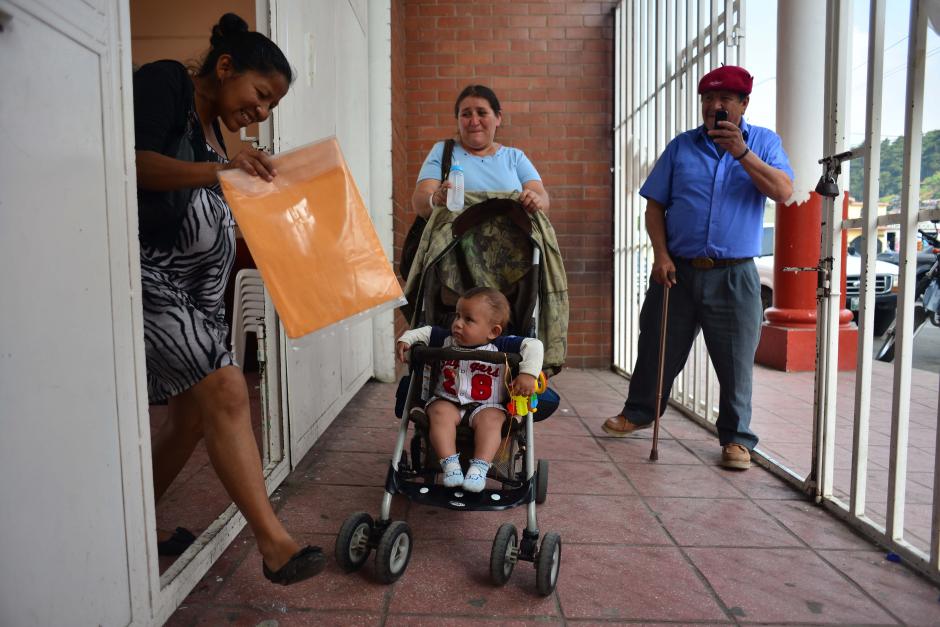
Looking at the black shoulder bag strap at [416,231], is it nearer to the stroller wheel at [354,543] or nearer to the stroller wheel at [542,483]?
the stroller wheel at [542,483]

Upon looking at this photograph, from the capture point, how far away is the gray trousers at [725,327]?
10.7ft

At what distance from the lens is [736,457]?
3.21 metres

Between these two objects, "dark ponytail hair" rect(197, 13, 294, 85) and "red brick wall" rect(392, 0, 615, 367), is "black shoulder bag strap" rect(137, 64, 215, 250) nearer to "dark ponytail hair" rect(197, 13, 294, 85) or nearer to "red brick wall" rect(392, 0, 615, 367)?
"dark ponytail hair" rect(197, 13, 294, 85)

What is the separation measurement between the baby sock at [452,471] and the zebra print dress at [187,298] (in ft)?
2.66

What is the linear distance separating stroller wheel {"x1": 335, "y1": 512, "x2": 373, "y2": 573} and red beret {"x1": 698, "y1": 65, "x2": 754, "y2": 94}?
2.65 meters

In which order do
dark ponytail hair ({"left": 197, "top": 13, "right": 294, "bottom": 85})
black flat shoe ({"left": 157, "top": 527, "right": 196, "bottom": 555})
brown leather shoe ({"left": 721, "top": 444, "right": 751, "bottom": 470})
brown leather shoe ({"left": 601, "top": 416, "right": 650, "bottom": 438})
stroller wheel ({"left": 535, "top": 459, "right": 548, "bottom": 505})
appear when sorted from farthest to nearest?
brown leather shoe ({"left": 601, "top": 416, "right": 650, "bottom": 438}) < brown leather shoe ({"left": 721, "top": 444, "right": 751, "bottom": 470}) < stroller wheel ({"left": 535, "top": 459, "right": 548, "bottom": 505}) < black flat shoe ({"left": 157, "top": 527, "right": 196, "bottom": 555}) < dark ponytail hair ({"left": 197, "top": 13, "right": 294, "bottom": 85})

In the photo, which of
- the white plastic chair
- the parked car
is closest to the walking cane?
the white plastic chair

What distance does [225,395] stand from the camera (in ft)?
5.83

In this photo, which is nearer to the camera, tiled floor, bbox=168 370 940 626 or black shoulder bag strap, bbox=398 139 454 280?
tiled floor, bbox=168 370 940 626

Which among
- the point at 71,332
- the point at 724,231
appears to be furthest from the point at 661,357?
the point at 71,332

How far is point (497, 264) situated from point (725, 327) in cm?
135

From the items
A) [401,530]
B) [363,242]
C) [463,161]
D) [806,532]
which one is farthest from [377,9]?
[806,532]

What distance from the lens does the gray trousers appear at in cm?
325

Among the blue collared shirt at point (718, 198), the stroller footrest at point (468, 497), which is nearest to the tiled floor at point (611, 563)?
the stroller footrest at point (468, 497)
